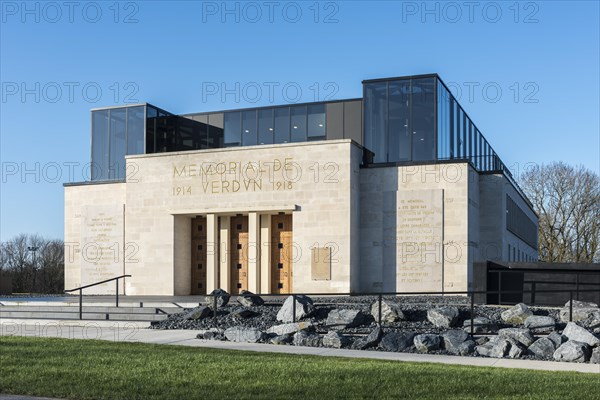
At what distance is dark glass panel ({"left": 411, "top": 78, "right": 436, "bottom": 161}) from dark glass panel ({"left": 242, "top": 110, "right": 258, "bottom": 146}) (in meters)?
8.72

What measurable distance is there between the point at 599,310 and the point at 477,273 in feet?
17.1

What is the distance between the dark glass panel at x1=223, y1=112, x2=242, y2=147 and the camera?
1513 inches

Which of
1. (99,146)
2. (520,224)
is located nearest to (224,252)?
(99,146)

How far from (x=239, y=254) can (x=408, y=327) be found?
17.5m

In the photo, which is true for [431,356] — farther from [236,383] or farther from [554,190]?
[554,190]

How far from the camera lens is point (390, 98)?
1355 inches

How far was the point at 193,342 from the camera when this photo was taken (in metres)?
16.9

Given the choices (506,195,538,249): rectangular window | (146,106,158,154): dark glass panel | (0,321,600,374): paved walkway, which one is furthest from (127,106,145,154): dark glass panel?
(506,195,538,249): rectangular window

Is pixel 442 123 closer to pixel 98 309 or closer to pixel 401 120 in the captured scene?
pixel 401 120

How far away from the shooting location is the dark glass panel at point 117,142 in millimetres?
39438

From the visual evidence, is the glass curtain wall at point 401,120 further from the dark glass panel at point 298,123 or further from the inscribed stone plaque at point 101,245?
the inscribed stone plaque at point 101,245

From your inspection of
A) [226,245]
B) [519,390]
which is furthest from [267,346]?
[226,245]

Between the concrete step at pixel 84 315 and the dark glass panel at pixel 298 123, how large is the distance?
1600cm

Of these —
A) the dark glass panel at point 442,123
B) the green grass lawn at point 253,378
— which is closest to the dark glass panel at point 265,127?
the dark glass panel at point 442,123
